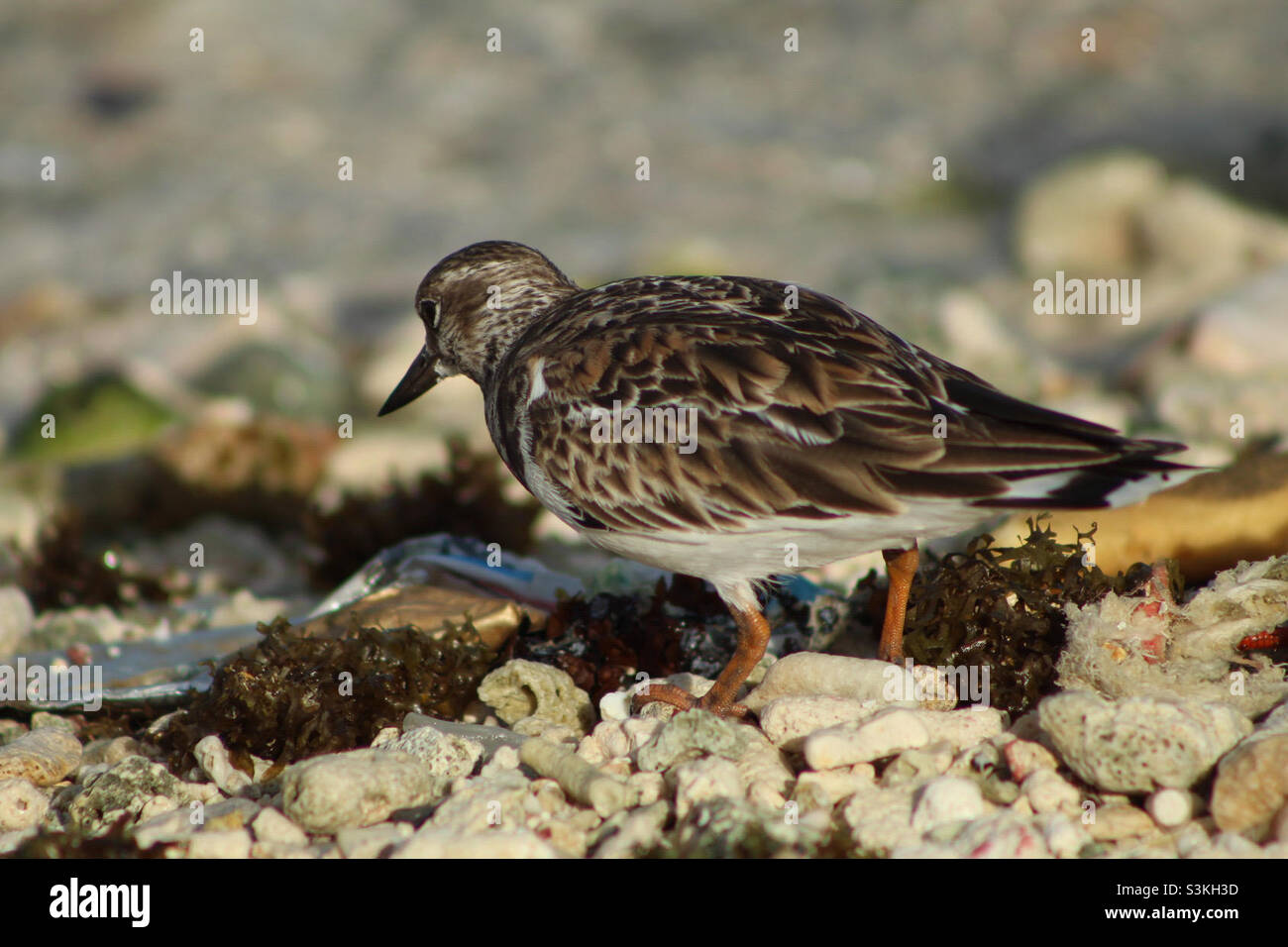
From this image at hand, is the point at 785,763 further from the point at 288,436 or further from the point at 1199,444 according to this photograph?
the point at 288,436

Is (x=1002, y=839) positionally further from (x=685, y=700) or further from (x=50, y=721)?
(x=50, y=721)

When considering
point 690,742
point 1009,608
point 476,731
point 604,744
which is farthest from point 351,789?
point 1009,608

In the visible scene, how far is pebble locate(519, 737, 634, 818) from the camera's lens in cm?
358

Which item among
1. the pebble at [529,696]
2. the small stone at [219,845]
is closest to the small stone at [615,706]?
the pebble at [529,696]

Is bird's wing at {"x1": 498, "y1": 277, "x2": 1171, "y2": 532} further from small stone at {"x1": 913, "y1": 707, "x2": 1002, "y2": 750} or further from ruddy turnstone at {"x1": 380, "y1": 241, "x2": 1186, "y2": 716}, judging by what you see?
small stone at {"x1": 913, "y1": 707, "x2": 1002, "y2": 750}

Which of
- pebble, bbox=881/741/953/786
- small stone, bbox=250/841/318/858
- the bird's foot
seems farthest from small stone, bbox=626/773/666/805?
small stone, bbox=250/841/318/858

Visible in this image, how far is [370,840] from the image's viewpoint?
3.43 m

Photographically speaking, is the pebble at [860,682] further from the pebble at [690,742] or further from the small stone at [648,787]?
the small stone at [648,787]

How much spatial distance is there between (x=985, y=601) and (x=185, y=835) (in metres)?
2.55

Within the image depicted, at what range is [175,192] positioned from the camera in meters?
15.9

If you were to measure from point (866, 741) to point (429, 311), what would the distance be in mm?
2630

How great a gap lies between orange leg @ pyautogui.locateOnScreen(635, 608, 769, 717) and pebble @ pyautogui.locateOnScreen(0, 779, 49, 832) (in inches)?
75.3
